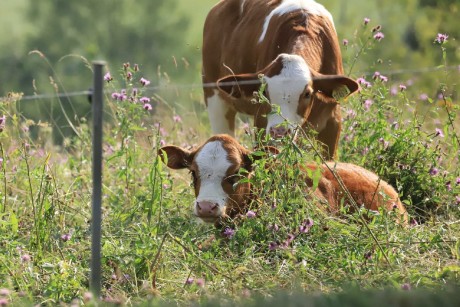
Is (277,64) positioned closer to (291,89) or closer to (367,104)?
(291,89)

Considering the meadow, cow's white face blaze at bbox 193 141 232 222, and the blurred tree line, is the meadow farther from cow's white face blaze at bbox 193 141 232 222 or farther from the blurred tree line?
the blurred tree line

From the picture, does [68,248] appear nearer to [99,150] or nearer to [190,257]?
[190,257]

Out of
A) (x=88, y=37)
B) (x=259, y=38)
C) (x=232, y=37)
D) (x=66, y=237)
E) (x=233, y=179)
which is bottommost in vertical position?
(x=88, y=37)

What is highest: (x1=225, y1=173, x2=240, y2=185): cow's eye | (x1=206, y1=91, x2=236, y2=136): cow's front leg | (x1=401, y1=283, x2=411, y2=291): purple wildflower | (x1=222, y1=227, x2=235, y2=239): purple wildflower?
(x1=401, y1=283, x2=411, y2=291): purple wildflower

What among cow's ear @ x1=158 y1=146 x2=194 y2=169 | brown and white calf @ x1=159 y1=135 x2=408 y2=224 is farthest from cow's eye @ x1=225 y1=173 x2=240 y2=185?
cow's ear @ x1=158 y1=146 x2=194 y2=169

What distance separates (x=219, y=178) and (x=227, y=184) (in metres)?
0.07

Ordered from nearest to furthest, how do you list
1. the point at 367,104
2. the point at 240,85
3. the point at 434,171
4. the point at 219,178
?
the point at 219,178 → the point at 434,171 → the point at 240,85 → the point at 367,104

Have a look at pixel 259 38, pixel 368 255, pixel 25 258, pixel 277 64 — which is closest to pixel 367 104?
pixel 277 64

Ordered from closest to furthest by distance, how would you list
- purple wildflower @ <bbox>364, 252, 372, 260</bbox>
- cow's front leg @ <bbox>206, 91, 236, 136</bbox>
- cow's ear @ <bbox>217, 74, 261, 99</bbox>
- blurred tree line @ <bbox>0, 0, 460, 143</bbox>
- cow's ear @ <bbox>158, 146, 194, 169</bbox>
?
purple wildflower @ <bbox>364, 252, 372, 260</bbox> → cow's ear @ <bbox>158, 146, 194, 169</bbox> → cow's ear @ <bbox>217, 74, 261, 99</bbox> → cow's front leg @ <bbox>206, 91, 236, 136</bbox> → blurred tree line @ <bbox>0, 0, 460, 143</bbox>

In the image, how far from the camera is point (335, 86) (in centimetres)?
869

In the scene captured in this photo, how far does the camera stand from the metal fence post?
5.38m

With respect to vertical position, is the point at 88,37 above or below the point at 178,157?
below

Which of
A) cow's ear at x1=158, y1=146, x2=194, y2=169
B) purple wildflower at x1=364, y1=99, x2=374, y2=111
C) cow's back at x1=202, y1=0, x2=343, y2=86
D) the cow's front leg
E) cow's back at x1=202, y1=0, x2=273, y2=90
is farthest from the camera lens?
the cow's front leg

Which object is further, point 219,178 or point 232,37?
point 232,37
